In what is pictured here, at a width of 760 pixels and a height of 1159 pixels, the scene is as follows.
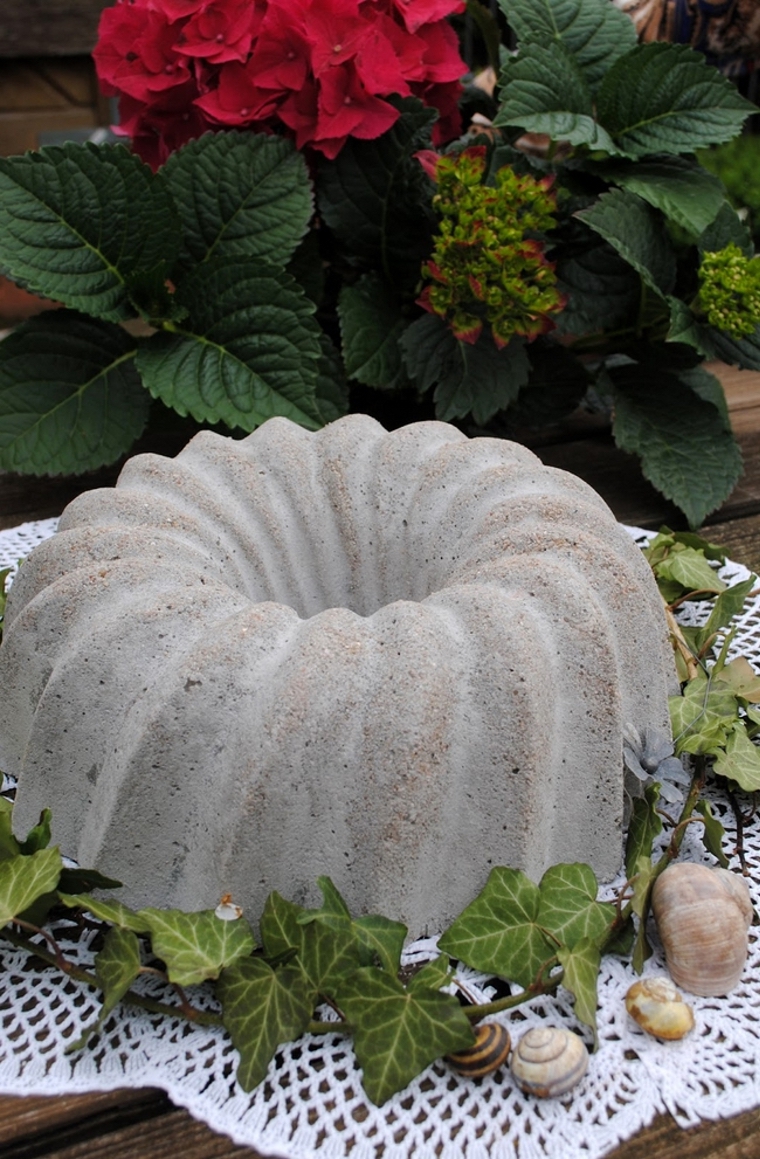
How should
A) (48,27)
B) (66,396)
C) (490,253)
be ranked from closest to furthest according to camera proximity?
(490,253), (66,396), (48,27)

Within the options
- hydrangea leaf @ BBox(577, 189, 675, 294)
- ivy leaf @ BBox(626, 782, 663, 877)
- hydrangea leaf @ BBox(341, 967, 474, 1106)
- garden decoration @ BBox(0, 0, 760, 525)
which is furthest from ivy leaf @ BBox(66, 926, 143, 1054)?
hydrangea leaf @ BBox(577, 189, 675, 294)

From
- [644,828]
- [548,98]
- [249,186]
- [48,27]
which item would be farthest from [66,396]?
[48,27]

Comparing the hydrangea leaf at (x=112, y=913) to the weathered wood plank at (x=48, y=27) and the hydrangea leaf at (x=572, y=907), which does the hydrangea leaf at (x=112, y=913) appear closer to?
the hydrangea leaf at (x=572, y=907)

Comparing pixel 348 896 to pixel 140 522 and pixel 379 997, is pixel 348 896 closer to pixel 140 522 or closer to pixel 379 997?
pixel 379 997

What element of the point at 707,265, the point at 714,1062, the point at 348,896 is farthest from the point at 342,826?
the point at 707,265

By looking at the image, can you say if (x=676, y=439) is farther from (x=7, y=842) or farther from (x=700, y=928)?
(x=7, y=842)

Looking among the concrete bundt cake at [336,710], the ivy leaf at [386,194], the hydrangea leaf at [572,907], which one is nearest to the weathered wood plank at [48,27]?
the ivy leaf at [386,194]
